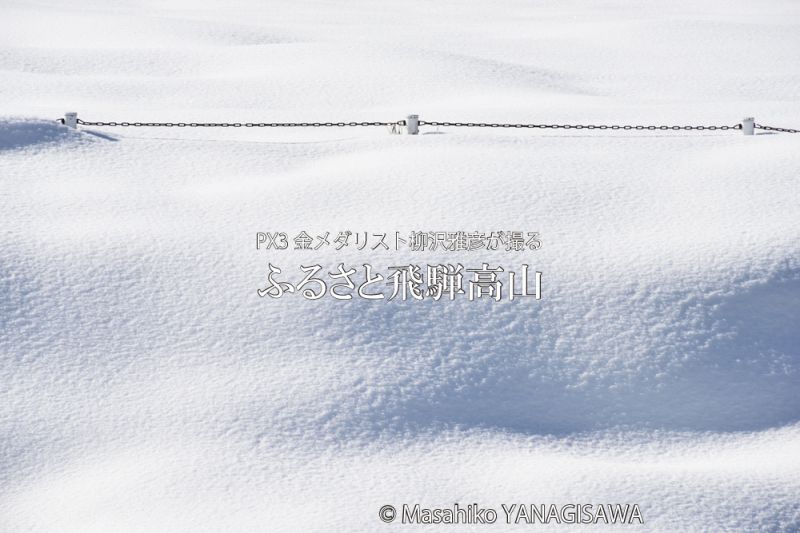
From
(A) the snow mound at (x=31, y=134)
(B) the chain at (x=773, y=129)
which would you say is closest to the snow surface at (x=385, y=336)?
(A) the snow mound at (x=31, y=134)

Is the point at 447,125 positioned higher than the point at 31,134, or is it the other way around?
the point at 447,125

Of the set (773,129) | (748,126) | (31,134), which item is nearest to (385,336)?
(31,134)

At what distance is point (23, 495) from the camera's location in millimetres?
5016

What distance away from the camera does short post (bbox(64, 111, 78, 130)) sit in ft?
26.2

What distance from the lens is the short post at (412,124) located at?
26.6 feet

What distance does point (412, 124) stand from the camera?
8125 mm

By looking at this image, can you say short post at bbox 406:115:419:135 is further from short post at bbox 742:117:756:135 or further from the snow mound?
short post at bbox 742:117:756:135

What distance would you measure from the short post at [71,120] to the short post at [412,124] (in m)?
2.50

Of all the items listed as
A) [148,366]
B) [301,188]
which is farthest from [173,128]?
[148,366]

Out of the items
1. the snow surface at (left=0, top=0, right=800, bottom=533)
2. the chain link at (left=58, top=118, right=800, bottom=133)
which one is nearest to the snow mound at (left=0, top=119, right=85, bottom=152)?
the snow surface at (left=0, top=0, right=800, bottom=533)

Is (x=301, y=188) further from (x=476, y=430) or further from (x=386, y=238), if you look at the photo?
(x=476, y=430)

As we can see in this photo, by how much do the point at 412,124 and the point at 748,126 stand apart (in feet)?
8.63

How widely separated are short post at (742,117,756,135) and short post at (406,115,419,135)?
2.55 meters

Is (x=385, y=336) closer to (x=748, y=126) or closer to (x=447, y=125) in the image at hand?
(x=447, y=125)
